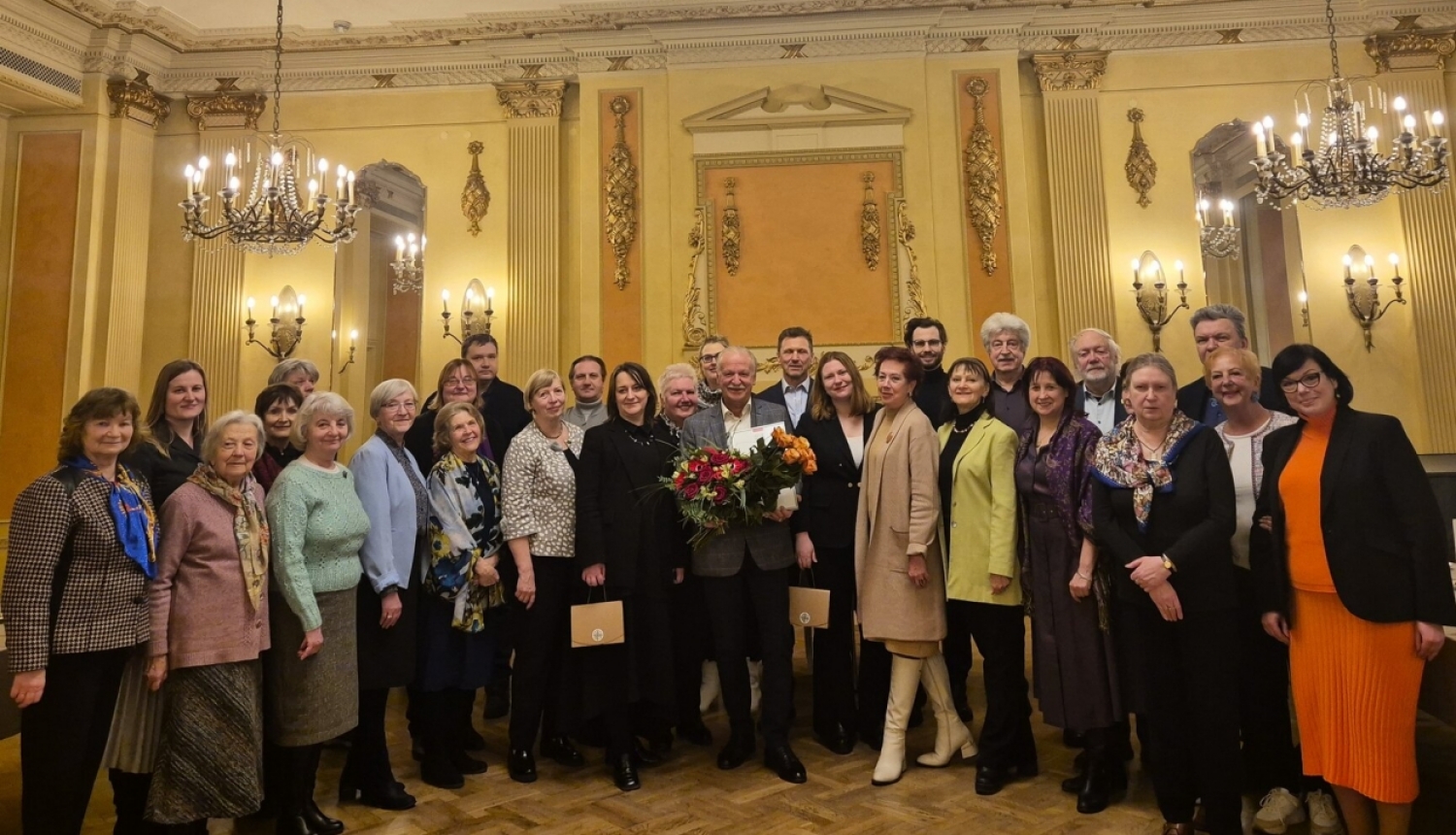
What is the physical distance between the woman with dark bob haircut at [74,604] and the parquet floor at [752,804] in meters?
0.63

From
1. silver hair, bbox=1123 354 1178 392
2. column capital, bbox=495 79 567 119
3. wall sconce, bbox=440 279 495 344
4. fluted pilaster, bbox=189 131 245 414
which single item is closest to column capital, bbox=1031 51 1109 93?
column capital, bbox=495 79 567 119

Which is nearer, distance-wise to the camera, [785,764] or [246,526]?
[246,526]

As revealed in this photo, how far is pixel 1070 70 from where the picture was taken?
7.34 meters

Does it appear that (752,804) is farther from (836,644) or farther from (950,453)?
(950,453)

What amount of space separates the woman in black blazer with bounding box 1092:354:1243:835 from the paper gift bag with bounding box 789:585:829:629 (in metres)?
1.07

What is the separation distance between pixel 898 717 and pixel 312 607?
220cm

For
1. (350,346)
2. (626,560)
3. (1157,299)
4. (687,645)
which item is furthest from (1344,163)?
(350,346)

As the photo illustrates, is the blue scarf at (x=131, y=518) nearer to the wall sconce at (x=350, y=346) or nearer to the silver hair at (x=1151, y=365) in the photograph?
the silver hair at (x=1151, y=365)

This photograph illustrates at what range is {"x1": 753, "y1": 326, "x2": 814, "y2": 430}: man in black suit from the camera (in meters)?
3.89

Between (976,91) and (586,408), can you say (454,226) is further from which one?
(976,91)

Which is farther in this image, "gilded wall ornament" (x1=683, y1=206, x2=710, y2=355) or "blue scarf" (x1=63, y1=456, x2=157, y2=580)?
"gilded wall ornament" (x1=683, y1=206, x2=710, y2=355)

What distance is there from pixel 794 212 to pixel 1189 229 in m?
3.56

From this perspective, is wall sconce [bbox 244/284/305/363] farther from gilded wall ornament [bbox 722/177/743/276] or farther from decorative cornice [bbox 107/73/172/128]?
gilded wall ornament [bbox 722/177/743/276]

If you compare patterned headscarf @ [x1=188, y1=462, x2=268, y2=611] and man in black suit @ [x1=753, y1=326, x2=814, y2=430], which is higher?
man in black suit @ [x1=753, y1=326, x2=814, y2=430]
